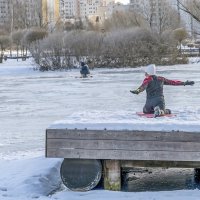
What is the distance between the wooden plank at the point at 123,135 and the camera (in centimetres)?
681

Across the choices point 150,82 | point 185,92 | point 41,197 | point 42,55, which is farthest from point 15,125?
point 42,55

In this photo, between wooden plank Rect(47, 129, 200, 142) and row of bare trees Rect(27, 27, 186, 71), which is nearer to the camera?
wooden plank Rect(47, 129, 200, 142)

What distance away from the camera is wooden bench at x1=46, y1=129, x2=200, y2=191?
6828 mm

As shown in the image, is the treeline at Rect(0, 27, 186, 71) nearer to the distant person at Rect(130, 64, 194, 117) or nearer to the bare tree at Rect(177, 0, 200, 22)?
the bare tree at Rect(177, 0, 200, 22)

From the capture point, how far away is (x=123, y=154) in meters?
6.95

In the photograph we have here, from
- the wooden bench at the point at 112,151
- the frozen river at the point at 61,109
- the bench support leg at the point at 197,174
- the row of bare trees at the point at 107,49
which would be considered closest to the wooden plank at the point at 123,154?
the wooden bench at the point at 112,151

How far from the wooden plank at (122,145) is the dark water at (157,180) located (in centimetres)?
72

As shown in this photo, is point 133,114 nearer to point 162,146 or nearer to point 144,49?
point 162,146

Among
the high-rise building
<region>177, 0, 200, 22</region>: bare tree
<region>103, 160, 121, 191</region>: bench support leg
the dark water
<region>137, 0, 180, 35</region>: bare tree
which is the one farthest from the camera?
the high-rise building

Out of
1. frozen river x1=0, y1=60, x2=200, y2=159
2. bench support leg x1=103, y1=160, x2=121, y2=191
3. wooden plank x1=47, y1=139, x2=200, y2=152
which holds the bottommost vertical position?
frozen river x1=0, y1=60, x2=200, y2=159

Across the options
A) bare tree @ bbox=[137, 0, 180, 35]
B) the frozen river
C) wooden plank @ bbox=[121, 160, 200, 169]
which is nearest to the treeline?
the frozen river

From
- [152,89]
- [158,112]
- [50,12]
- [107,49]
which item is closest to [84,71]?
[107,49]

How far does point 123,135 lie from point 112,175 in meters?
0.59

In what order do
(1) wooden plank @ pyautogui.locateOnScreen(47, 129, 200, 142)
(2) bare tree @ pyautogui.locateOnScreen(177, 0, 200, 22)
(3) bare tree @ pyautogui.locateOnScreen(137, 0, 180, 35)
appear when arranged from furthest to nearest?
(3) bare tree @ pyautogui.locateOnScreen(137, 0, 180, 35), (2) bare tree @ pyautogui.locateOnScreen(177, 0, 200, 22), (1) wooden plank @ pyautogui.locateOnScreen(47, 129, 200, 142)
